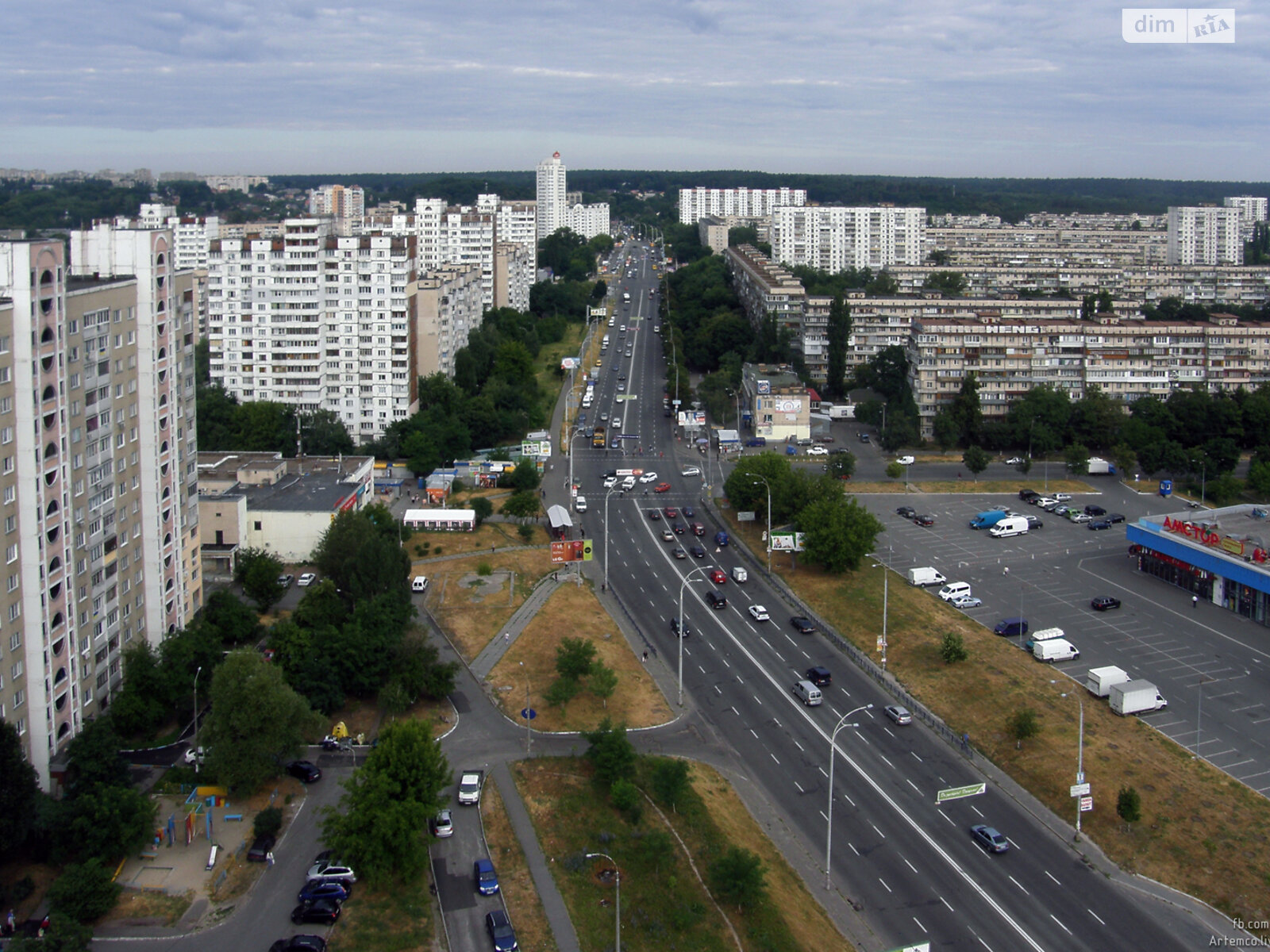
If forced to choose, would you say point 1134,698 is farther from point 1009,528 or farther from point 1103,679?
point 1009,528

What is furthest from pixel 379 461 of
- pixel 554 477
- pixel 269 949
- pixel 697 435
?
pixel 269 949

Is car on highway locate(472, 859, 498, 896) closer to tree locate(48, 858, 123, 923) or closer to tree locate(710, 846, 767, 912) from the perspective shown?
tree locate(710, 846, 767, 912)

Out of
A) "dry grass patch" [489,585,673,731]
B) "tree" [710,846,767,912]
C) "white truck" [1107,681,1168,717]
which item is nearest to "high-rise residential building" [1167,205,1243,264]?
"white truck" [1107,681,1168,717]

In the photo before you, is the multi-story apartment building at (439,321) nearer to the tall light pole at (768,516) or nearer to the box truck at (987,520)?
the tall light pole at (768,516)

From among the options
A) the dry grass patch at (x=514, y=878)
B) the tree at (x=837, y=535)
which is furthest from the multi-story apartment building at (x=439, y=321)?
the dry grass patch at (x=514, y=878)

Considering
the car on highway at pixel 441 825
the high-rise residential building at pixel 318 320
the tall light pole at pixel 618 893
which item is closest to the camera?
the tall light pole at pixel 618 893

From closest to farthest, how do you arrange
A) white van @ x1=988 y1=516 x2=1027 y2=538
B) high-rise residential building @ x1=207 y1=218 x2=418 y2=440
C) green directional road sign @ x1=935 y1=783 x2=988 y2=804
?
green directional road sign @ x1=935 y1=783 x2=988 y2=804 → white van @ x1=988 y1=516 x2=1027 y2=538 → high-rise residential building @ x1=207 y1=218 x2=418 y2=440

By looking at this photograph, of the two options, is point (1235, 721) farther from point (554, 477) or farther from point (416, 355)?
point (416, 355)
